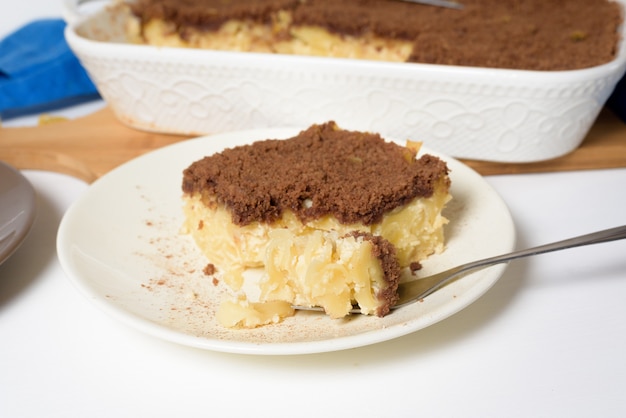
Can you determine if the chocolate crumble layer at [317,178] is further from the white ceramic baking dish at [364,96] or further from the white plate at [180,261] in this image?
the white ceramic baking dish at [364,96]

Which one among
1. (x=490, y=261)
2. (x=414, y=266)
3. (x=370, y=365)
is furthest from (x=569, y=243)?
(x=370, y=365)

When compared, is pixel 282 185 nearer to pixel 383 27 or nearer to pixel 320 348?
pixel 320 348

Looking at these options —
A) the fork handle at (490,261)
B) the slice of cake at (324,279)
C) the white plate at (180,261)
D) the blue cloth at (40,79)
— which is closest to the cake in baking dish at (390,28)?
the blue cloth at (40,79)

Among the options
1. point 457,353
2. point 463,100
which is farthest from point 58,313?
point 463,100

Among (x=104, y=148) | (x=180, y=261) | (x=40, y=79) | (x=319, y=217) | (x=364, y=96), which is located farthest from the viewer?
(x=40, y=79)

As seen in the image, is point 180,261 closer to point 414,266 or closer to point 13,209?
point 13,209

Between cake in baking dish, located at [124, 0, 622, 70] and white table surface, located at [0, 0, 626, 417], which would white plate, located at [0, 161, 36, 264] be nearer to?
white table surface, located at [0, 0, 626, 417]

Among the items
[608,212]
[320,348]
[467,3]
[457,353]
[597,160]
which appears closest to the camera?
[320,348]
